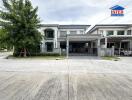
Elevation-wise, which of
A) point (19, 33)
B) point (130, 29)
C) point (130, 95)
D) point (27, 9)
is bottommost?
point (130, 95)

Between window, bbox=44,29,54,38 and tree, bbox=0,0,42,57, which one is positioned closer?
tree, bbox=0,0,42,57

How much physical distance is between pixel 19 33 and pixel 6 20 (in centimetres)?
311

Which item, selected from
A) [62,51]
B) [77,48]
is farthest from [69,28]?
[62,51]

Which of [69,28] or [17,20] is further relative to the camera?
[69,28]

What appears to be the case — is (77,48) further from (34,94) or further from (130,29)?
(34,94)

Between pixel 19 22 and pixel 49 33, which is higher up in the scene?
pixel 19 22

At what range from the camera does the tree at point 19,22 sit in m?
18.9

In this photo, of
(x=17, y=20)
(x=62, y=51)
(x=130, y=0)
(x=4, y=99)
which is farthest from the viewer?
(x=62, y=51)

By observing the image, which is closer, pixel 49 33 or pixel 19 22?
pixel 19 22

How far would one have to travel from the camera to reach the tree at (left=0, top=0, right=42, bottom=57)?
1891cm

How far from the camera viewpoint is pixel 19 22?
62.6ft

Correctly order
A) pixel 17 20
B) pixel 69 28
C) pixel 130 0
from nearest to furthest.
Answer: pixel 130 0 < pixel 17 20 < pixel 69 28

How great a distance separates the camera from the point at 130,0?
44.8 feet

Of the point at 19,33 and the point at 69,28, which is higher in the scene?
the point at 69,28
